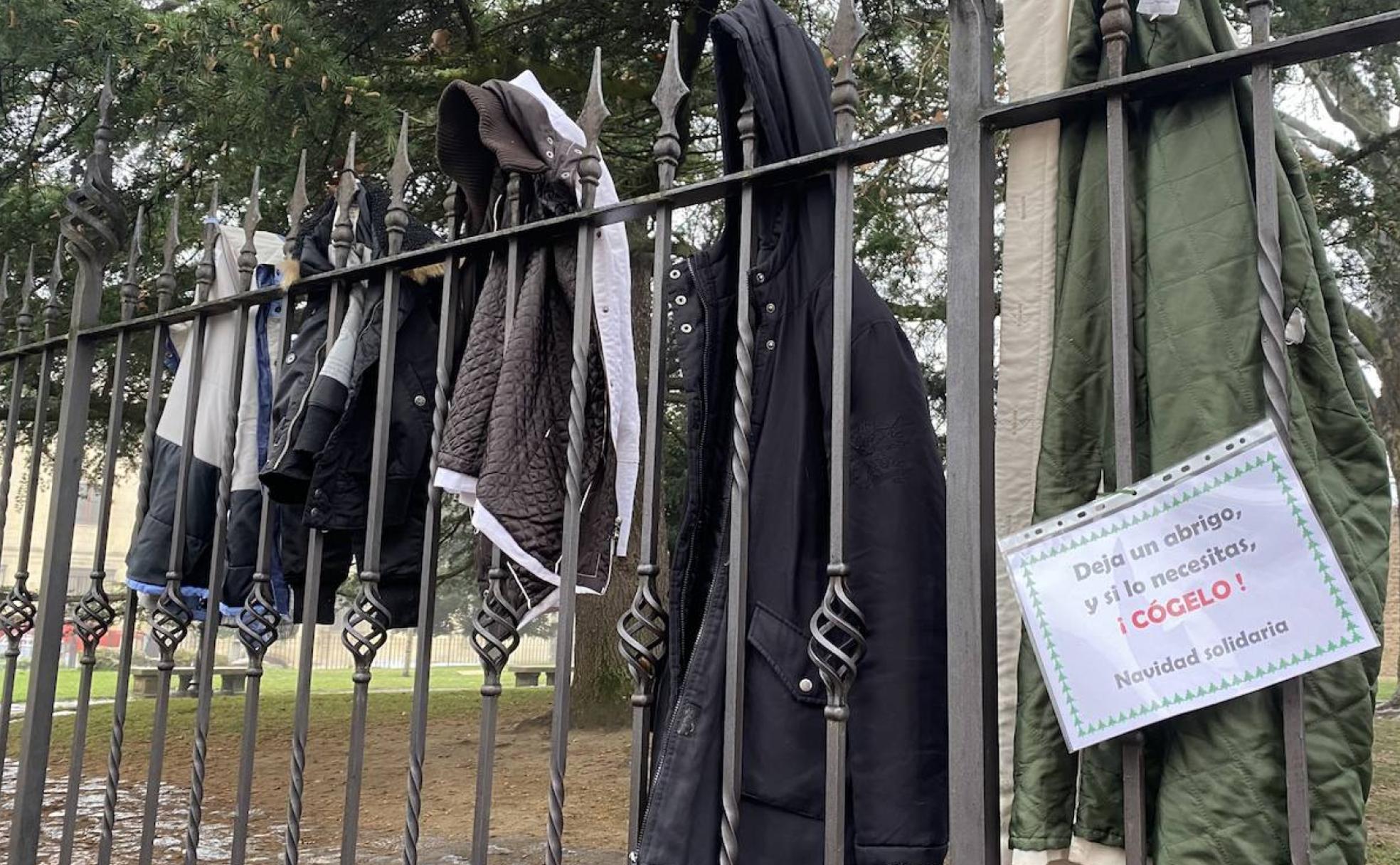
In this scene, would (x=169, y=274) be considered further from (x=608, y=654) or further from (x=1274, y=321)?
(x=608, y=654)

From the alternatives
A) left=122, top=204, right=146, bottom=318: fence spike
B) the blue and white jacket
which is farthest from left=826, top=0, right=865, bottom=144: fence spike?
left=122, top=204, right=146, bottom=318: fence spike

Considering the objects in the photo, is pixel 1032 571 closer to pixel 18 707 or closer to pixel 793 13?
pixel 793 13

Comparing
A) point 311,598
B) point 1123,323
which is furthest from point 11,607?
point 1123,323

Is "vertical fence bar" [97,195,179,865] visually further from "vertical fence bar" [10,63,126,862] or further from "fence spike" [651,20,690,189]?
"fence spike" [651,20,690,189]

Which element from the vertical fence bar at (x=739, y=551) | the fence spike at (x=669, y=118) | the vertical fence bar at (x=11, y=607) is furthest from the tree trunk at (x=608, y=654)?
the vertical fence bar at (x=739, y=551)

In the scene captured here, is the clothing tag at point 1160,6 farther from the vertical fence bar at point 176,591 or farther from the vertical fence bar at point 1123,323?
the vertical fence bar at point 176,591

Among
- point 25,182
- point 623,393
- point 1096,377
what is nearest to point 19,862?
point 623,393

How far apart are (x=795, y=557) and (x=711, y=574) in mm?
251

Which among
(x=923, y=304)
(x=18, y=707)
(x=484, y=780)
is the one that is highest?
(x=923, y=304)

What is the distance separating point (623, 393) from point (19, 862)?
233cm

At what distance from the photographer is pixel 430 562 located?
2297mm

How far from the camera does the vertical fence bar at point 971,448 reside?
1.57 meters

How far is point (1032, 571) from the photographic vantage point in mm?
1538

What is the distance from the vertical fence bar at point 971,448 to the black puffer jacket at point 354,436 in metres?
1.45
